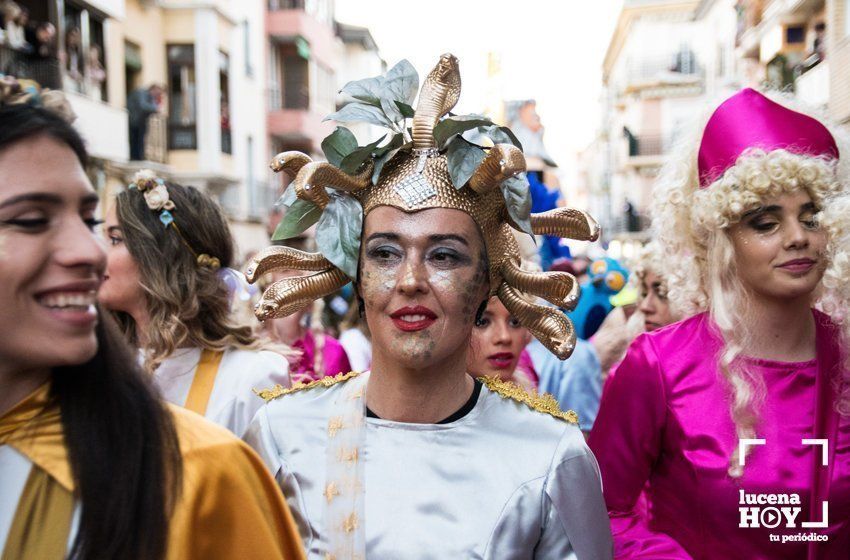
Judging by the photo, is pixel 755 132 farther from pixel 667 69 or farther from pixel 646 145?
pixel 667 69

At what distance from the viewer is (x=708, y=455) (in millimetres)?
2955

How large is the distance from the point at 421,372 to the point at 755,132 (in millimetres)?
1499

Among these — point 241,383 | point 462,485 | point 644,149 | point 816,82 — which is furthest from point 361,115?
point 644,149

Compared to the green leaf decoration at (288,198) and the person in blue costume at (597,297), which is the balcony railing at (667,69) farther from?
the green leaf decoration at (288,198)

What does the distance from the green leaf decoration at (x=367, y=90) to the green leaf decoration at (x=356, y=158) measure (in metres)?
0.19

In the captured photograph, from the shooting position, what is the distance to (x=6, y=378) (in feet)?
5.63

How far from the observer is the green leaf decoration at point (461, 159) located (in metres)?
2.51

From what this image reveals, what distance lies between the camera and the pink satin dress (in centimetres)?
287

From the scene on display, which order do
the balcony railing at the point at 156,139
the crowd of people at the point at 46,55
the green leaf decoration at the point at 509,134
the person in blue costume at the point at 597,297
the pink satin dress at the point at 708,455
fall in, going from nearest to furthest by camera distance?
the green leaf decoration at the point at 509,134 → the pink satin dress at the point at 708,455 → the person in blue costume at the point at 597,297 → the crowd of people at the point at 46,55 → the balcony railing at the point at 156,139

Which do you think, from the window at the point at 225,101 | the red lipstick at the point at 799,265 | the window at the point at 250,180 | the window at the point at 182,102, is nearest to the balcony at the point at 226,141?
the window at the point at 225,101

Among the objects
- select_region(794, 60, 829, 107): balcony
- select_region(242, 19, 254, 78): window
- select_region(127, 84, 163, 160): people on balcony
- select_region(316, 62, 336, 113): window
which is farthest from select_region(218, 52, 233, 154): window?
select_region(794, 60, 829, 107): balcony

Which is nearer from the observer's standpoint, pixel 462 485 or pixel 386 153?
pixel 462 485

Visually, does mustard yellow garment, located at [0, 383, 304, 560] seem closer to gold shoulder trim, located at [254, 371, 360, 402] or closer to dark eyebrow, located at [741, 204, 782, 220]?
gold shoulder trim, located at [254, 371, 360, 402]

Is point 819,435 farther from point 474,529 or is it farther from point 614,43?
point 614,43
